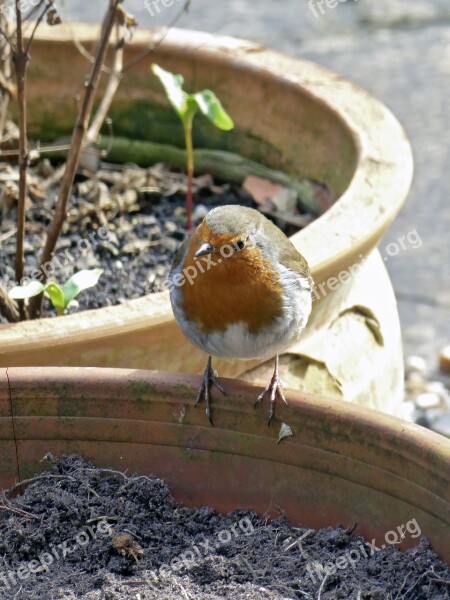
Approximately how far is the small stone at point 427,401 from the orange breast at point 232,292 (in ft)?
6.32

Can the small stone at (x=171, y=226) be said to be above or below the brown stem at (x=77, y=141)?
below

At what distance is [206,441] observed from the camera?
79.4 inches

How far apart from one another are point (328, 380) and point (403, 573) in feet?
3.05

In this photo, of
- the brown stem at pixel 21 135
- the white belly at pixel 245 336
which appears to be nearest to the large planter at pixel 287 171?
the white belly at pixel 245 336

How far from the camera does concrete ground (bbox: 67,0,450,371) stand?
486 centimetres

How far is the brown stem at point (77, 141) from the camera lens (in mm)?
2605

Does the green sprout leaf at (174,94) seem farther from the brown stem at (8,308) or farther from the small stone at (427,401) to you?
the small stone at (427,401)

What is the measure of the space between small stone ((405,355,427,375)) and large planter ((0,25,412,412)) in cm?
114

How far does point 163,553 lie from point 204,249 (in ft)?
1.97

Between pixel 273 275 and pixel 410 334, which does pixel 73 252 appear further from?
pixel 410 334

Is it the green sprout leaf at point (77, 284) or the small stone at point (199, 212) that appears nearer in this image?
the green sprout leaf at point (77, 284)

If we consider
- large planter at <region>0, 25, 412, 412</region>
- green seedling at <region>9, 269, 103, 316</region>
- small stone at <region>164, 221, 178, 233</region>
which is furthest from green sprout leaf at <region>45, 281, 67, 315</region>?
small stone at <region>164, 221, 178, 233</region>

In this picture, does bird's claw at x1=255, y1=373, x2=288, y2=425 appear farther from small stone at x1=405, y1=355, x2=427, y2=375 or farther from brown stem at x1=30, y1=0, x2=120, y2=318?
small stone at x1=405, y1=355, x2=427, y2=375

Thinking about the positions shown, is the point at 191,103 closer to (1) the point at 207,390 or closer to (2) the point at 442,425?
(1) the point at 207,390
